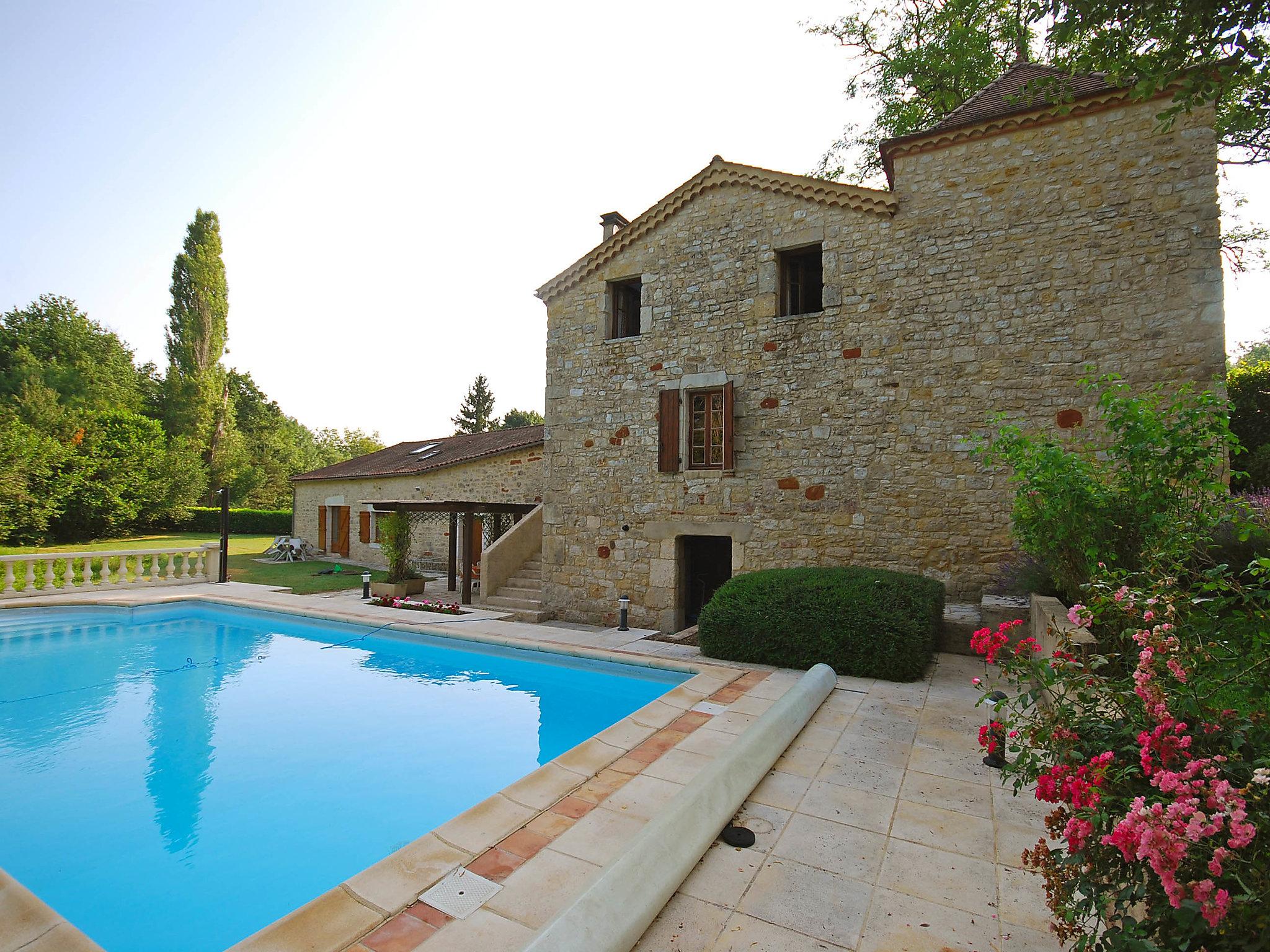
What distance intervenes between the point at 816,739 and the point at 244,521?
30141mm

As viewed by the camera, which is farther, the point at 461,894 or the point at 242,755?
the point at 242,755

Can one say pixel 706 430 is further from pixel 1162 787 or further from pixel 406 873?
pixel 1162 787

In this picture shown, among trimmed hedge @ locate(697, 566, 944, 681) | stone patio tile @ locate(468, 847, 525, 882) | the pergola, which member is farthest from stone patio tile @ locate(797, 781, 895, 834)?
the pergola

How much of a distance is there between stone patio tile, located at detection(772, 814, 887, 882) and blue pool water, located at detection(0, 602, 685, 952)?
2433 millimetres

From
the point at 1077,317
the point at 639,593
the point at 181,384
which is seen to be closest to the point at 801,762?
the point at 639,593

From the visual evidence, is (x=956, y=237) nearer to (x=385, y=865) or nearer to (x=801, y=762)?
(x=801, y=762)

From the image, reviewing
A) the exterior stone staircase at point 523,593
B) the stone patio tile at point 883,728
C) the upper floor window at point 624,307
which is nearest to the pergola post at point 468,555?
the exterior stone staircase at point 523,593

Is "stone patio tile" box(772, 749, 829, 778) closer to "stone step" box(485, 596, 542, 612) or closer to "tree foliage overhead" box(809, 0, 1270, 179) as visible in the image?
"tree foliage overhead" box(809, 0, 1270, 179)

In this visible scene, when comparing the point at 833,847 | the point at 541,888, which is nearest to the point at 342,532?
the point at 541,888

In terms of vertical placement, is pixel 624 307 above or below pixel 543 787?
above

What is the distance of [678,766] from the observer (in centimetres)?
422

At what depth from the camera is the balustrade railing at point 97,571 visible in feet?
39.0

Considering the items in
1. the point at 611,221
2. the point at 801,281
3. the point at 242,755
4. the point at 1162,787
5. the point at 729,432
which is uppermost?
the point at 611,221

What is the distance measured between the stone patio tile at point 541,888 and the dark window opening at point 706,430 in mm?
6737
